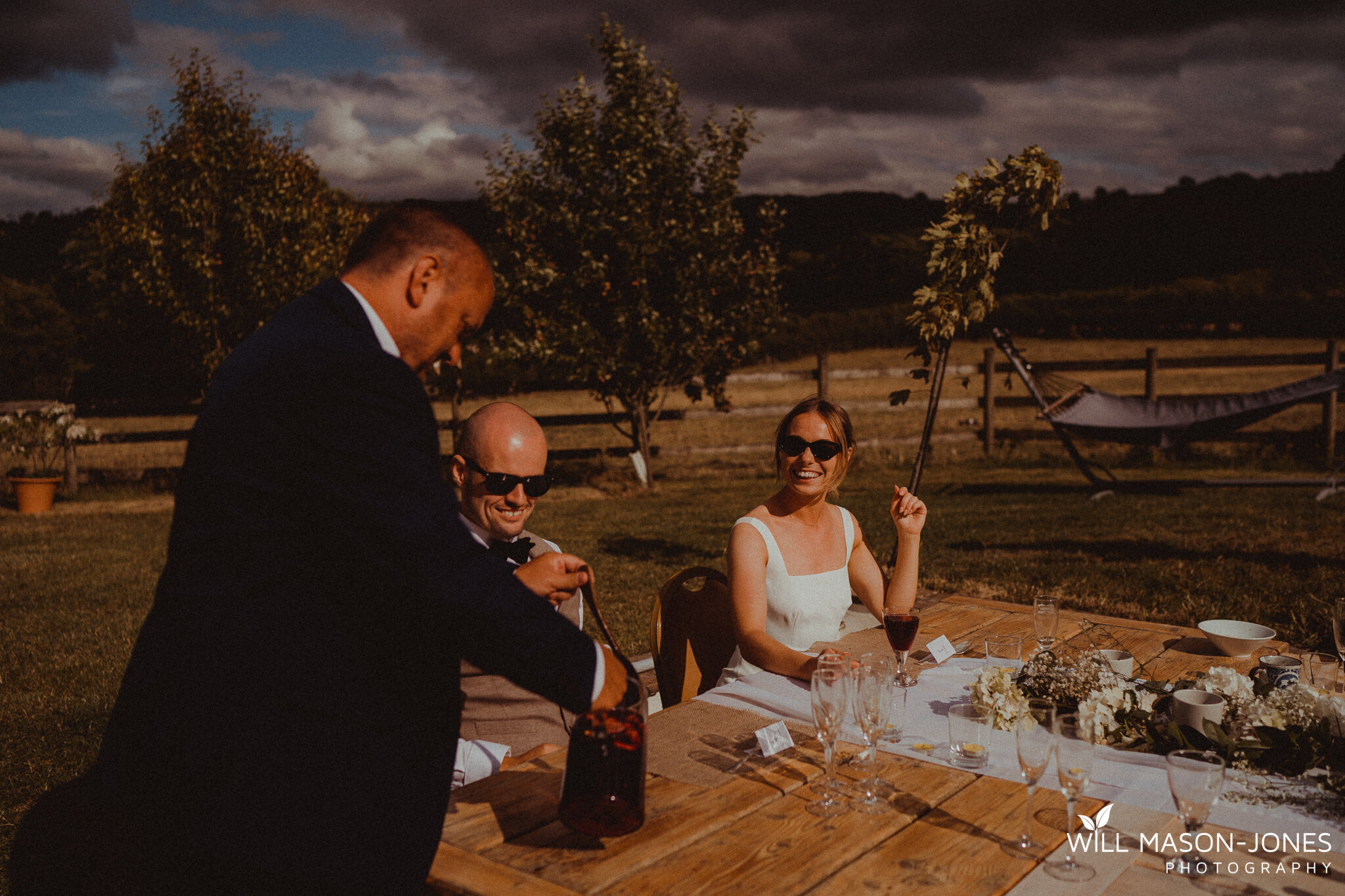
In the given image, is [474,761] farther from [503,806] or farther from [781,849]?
[781,849]

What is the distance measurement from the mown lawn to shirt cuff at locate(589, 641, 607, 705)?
313 cm

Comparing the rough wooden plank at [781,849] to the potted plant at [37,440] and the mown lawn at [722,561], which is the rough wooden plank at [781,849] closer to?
the mown lawn at [722,561]

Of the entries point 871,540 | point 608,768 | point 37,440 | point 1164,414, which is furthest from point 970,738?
point 37,440

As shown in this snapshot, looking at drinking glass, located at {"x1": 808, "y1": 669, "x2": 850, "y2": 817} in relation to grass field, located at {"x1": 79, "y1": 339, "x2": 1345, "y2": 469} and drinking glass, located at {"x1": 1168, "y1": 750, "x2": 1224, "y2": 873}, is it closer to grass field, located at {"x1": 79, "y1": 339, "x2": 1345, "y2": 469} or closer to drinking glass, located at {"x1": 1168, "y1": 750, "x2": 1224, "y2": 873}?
drinking glass, located at {"x1": 1168, "y1": 750, "x2": 1224, "y2": 873}

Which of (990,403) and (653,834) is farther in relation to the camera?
(990,403)

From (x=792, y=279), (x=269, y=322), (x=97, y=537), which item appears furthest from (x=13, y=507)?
(x=792, y=279)

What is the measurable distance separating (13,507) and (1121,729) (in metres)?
13.6

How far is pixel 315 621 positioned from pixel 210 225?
1350 centimetres

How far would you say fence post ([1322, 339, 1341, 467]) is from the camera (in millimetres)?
12383

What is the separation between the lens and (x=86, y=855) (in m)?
3.30

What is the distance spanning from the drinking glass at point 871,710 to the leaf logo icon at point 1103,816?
1.27 ft

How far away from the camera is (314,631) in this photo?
137 cm

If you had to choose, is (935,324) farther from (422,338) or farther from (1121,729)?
(422,338)

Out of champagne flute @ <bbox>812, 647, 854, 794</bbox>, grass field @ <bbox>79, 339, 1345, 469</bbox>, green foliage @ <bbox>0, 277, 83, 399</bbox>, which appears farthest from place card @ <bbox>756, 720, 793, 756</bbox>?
green foliage @ <bbox>0, 277, 83, 399</bbox>
